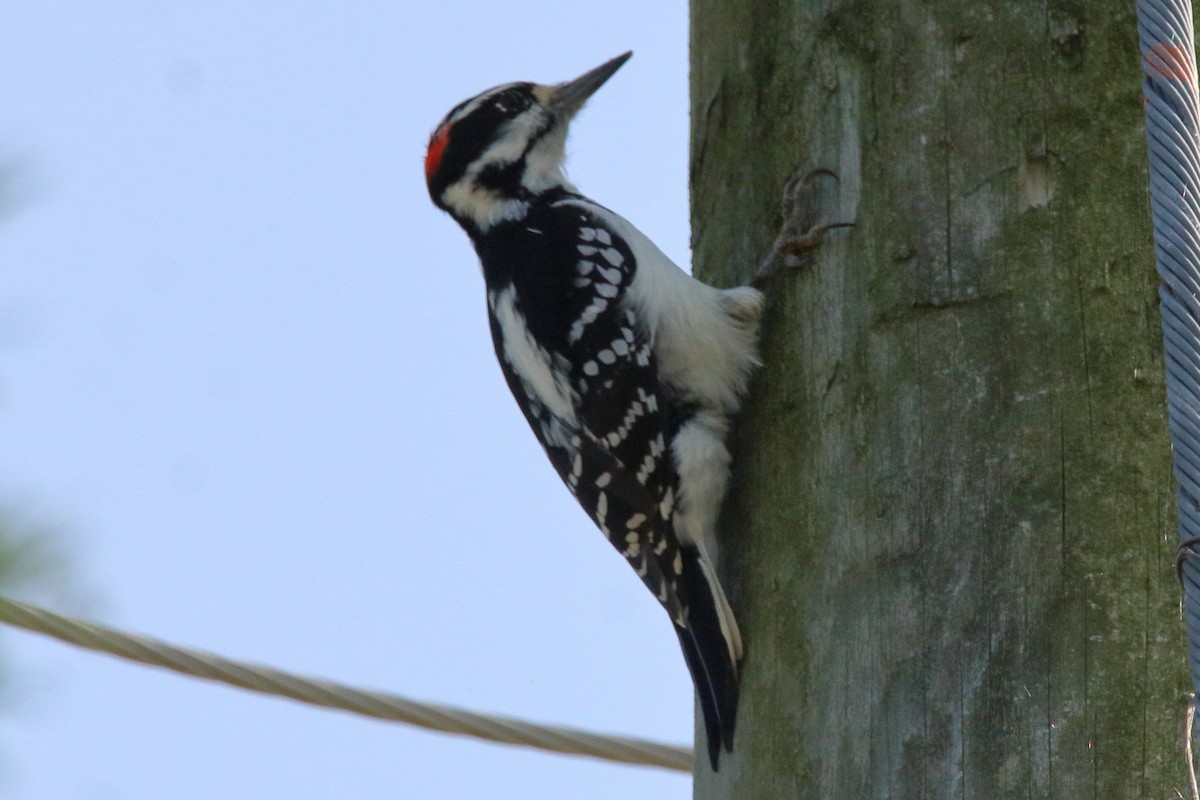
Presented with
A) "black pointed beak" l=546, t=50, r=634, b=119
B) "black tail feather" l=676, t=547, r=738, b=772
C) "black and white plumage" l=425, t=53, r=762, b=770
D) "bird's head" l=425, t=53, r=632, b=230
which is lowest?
"black tail feather" l=676, t=547, r=738, b=772

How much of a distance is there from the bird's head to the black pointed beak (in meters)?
0.02

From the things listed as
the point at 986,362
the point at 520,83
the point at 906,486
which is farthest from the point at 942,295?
the point at 520,83

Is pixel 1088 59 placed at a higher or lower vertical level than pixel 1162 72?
higher

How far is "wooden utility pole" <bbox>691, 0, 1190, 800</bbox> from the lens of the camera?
77.2 inches

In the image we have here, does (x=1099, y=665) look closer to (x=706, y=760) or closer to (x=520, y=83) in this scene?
(x=706, y=760)

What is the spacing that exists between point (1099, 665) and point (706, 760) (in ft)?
2.52

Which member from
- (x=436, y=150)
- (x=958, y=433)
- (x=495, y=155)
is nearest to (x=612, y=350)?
(x=495, y=155)

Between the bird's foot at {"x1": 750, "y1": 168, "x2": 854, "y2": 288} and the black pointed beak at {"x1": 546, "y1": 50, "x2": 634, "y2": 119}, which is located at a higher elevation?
the black pointed beak at {"x1": 546, "y1": 50, "x2": 634, "y2": 119}

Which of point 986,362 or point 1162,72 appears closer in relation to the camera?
point 1162,72

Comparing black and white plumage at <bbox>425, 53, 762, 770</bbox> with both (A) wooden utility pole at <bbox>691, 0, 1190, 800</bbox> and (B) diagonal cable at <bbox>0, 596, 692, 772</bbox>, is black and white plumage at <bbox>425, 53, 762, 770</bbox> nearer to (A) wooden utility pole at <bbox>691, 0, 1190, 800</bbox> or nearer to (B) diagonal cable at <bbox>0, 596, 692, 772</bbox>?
(A) wooden utility pole at <bbox>691, 0, 1190, 800</bbox>

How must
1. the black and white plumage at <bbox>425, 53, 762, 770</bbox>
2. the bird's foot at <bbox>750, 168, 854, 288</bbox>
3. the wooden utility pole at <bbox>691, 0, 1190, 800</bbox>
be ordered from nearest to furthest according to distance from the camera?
the wooden utility pole at <bbox>691, 0, 1190, 800</bbox>, the bird's foot at <bbox>750, 168, 854, 288</bbox>, the black and white plumage at <bbox>425, 53, 762, 770</bbox>

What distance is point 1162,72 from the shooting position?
173cm

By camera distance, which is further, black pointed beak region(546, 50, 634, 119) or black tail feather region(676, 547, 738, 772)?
black pointed beak region(546, 50, 634, 119)

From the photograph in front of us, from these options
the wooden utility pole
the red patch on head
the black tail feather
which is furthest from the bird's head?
the black tail feather
